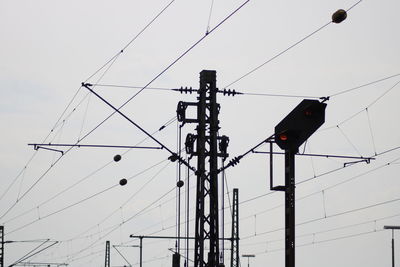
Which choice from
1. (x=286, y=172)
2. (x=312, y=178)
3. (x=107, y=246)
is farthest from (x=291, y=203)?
(x=107, y=246)

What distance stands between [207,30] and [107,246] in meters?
41.1

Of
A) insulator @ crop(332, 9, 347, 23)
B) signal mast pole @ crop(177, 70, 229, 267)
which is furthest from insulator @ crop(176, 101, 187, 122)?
insulator @ crop(332, 9, 347, 23)

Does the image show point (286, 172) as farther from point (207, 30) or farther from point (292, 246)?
point (207, 30)

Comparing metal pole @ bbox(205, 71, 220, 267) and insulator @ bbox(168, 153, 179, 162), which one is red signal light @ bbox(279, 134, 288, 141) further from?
insulator @ bbox(168, 153, 179, 162)

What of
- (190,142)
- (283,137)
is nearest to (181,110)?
(190,142)

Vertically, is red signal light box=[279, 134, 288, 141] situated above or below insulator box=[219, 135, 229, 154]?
below

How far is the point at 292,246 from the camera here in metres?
15.8

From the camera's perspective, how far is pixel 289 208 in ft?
52.6

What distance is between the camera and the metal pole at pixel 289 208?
15.8 metres

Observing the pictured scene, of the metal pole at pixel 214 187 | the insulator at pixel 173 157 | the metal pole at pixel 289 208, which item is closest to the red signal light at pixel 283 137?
the metal pole at pixel 289 208

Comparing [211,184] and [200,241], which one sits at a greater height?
[211,184]

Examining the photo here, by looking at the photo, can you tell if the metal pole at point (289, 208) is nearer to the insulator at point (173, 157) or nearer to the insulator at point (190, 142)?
the insulator at point (190, 142)

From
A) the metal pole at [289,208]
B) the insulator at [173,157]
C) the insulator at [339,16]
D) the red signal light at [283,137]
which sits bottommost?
the metal pole at [289,208]

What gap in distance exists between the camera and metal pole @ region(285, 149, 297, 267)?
15.8 meters
